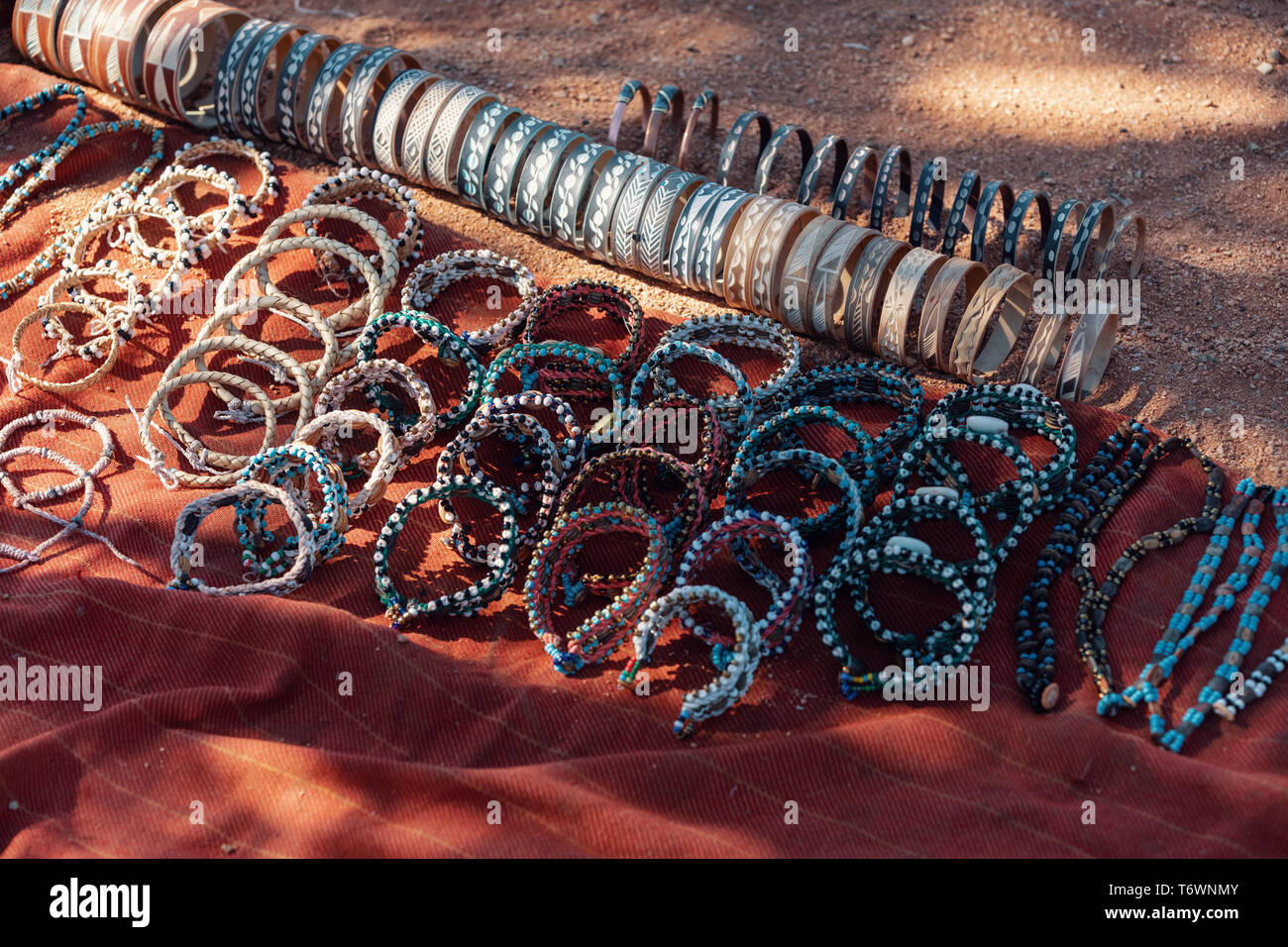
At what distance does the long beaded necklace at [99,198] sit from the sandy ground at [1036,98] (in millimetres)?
714

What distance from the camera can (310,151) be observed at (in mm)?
5707

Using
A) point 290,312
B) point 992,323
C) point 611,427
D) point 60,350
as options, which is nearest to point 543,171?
point 290,312

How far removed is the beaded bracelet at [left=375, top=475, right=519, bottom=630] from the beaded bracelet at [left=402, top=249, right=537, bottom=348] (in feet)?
3.12

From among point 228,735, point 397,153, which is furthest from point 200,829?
point 397,153

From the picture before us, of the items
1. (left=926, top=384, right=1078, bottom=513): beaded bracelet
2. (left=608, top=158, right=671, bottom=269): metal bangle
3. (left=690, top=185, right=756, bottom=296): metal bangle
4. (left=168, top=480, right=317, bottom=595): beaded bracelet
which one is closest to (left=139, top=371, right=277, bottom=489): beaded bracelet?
(left=168, top=480, right=317, bottom=595): beaded bracelet

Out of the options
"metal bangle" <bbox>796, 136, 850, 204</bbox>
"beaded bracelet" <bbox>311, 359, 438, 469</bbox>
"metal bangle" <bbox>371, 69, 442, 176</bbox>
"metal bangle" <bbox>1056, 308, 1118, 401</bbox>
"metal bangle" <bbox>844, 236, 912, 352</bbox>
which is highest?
"metal bangle" <bbox>371, 69, 442, 176</bbox>

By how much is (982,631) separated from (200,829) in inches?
93.9

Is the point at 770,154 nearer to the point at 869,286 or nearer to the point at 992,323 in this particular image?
the point at 869,286

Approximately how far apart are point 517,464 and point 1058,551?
192cm

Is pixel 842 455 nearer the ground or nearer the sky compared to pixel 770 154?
nearer the ground

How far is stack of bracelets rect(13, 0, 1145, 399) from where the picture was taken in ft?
14.5

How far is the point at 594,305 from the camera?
4.63 meters

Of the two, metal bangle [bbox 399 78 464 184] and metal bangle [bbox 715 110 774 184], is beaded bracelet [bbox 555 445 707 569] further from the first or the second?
metal bangle [bbox 399 78 464 184]

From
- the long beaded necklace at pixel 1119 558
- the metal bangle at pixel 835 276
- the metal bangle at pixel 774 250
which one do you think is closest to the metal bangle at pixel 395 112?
the metal bangle at pixel 774 250
